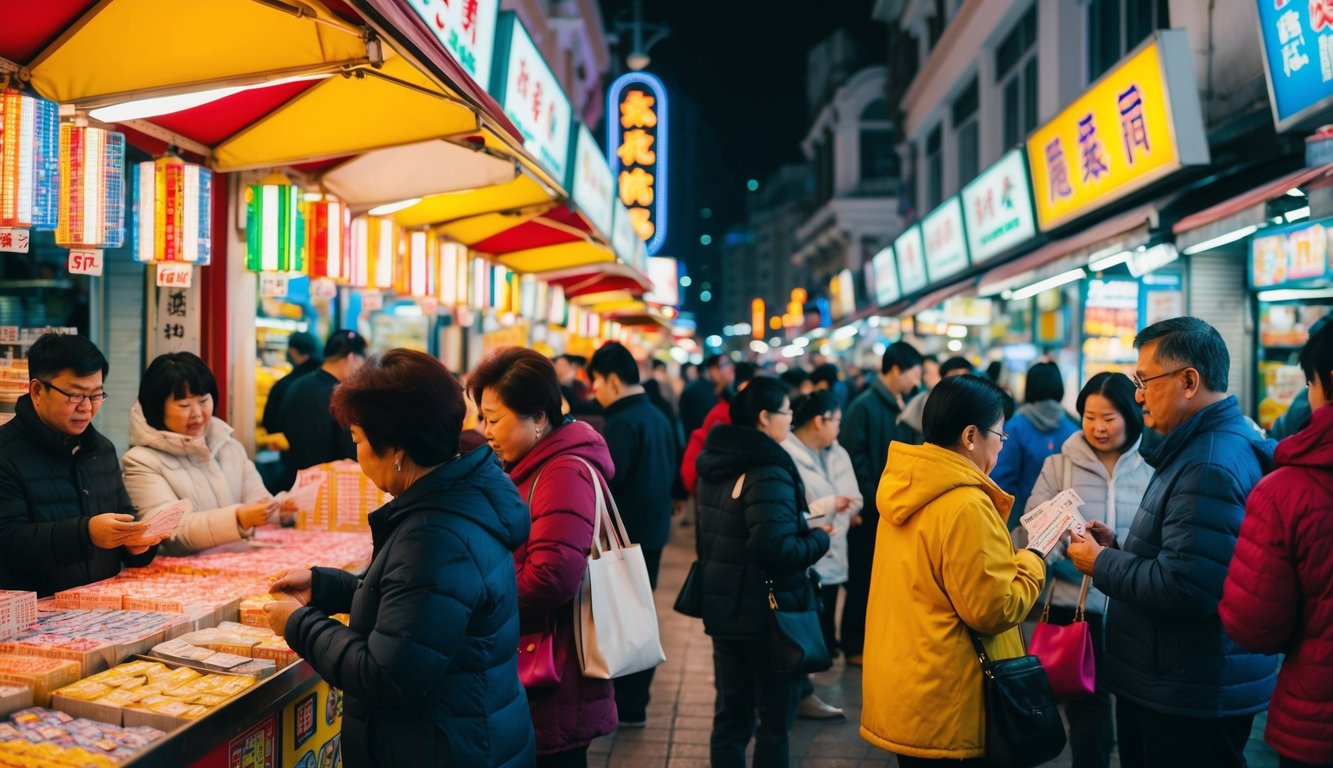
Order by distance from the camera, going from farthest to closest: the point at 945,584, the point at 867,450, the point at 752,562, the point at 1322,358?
the point at 867,450, the point at 752,562, the point at 945,584, the point at 1322,358

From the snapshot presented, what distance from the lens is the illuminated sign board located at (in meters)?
11.5

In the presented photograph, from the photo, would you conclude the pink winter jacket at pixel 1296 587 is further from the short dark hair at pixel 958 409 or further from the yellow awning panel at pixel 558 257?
the yellow awning panel at pixel 558 257

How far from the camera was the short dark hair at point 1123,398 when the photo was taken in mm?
4715

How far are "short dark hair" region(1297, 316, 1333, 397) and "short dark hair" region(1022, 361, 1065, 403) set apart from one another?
3087 mm

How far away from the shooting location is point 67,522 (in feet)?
12.3

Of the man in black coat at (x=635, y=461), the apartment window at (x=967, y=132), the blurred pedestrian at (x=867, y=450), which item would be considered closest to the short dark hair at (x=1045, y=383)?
the blurred pedestrian at (x=867, y=450)

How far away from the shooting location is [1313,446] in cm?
290

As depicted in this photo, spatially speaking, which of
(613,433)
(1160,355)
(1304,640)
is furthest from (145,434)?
Result: (1304,640)

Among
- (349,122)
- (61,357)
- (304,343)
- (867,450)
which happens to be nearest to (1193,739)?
(867,450)

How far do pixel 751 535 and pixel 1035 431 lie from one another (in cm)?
254

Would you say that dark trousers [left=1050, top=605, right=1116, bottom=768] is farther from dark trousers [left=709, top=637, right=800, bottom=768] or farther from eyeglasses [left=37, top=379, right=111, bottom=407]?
eyeglasses [left=37, top=379, right=111, bottom=407]

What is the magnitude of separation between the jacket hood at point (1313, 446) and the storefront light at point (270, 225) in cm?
530

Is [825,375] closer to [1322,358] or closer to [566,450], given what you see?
[566,450]

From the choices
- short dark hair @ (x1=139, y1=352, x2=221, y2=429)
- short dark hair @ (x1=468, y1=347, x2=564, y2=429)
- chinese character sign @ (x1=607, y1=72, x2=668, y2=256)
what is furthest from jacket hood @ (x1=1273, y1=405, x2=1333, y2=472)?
chinese character sign @ (x1=607, y1=72, x2=668, y2=256)
